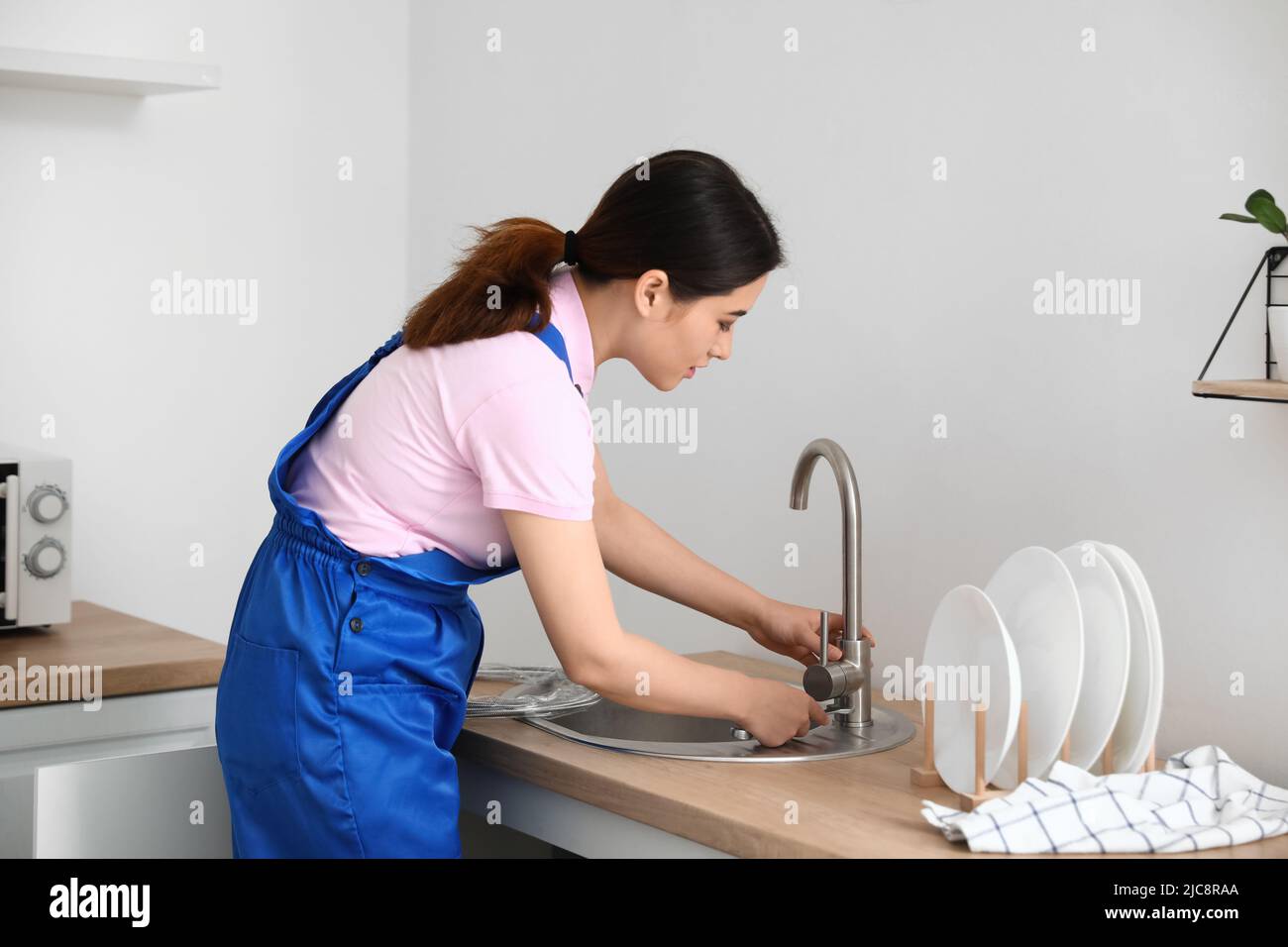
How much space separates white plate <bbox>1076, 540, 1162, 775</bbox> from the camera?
121 cm

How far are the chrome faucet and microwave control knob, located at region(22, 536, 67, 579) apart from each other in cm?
106

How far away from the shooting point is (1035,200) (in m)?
1.58

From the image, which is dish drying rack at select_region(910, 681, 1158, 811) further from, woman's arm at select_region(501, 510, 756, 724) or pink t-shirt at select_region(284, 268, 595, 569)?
pink t-shirt at select_region(284, 268, 595, 569)

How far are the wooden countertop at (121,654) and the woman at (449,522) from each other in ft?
1.39

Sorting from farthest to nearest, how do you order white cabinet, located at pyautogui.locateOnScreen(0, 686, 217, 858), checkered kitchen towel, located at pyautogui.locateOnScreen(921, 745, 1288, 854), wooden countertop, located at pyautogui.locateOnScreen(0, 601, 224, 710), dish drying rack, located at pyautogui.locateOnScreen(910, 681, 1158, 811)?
1. wooden countertop, located at pyautogui.locateOnScreen(0, 601, 224, 710)
2. white cabinet, located at pyautogui.locateOnScreen(0, 686, 217, 858)
3. dish drying rack, located at pyautogui.locateOnScreen(910, 681, 1158, 811)
4. checkered kitchen towel, located at pyautogui.locateOnScreen(921, 745, 1288, 854)

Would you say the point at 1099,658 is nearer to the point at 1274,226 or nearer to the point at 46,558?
the point at 1274,226

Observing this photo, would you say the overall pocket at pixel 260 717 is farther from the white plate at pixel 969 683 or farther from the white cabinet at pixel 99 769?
the white plate at pixel 969 683

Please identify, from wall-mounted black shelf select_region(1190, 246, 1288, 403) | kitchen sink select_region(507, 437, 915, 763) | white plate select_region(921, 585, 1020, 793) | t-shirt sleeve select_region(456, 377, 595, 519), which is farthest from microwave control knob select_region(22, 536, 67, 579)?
wall-mounted black shelf select_region(1190, 246, 1288, 403)

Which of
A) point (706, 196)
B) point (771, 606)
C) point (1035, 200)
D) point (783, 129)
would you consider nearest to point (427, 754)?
point (771, 606)

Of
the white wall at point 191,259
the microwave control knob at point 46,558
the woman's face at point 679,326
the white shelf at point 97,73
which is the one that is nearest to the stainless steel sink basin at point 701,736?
the woman's face at point 679,326

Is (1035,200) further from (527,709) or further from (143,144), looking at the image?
(143,144)

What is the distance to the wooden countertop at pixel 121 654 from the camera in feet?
5.65

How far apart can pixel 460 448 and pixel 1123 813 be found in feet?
2.14

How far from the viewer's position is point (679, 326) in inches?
52.7
